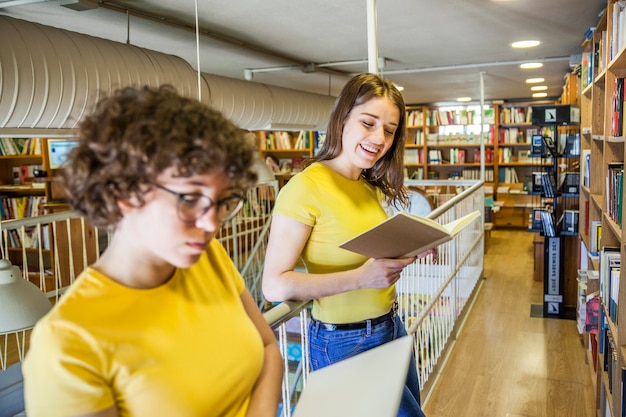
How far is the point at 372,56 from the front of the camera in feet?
7.47

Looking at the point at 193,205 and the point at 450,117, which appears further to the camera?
the point at 450,117

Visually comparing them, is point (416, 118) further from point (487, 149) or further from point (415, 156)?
point (487, 149)

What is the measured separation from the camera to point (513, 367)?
136 inches

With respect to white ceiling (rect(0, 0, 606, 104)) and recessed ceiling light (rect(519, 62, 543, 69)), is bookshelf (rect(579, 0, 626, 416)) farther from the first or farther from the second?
recessed ceiling light (rect(519, 62, 543, 69))

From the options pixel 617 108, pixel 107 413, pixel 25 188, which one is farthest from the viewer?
pixel 25 188

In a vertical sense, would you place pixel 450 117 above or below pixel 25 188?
above

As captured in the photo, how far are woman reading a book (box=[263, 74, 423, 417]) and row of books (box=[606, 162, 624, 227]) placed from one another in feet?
3.49

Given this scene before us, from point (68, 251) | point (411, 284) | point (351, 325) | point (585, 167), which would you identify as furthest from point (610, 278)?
point (68, 251)

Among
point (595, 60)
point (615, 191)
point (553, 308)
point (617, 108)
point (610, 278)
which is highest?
point (595, 60)

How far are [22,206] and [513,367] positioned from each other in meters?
5.81

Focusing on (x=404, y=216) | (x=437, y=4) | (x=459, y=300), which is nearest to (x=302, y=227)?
(x=404, y=216)

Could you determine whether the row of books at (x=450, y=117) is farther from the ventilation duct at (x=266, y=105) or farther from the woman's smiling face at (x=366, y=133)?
the woman's smiling face at (x=366, y=133)

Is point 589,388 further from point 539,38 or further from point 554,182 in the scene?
point 539,38

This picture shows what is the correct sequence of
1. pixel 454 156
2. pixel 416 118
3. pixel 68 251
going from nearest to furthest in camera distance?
pixel 68 251, pixel 454 156, pixel 416 118
